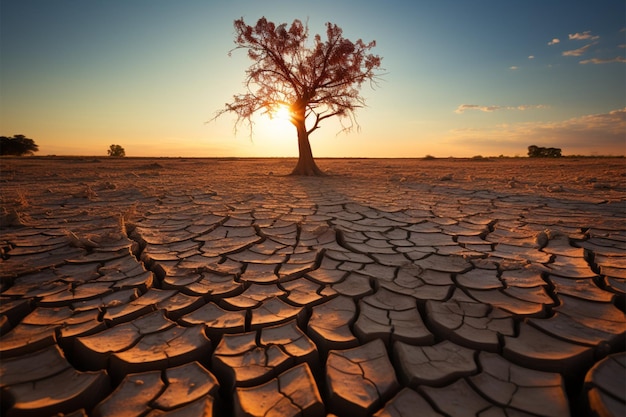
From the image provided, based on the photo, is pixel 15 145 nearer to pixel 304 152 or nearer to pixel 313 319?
pixel 304 152

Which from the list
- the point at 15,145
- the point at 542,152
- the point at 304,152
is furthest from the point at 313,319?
the point at 15,145

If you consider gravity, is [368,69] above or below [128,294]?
above

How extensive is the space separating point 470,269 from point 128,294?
2.14 m

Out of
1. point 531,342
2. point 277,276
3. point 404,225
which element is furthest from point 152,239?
point 531,342

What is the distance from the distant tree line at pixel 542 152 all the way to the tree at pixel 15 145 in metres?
37.6

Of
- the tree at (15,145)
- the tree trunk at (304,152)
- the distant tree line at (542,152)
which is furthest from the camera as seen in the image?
the tree at (15,145)

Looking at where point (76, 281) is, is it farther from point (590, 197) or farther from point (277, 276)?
point (590, 197)

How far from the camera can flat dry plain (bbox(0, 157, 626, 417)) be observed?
1.03 meters

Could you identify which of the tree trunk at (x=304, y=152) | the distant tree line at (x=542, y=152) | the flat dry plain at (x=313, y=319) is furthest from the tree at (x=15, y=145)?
the distant tree line at (x=542, y=152)

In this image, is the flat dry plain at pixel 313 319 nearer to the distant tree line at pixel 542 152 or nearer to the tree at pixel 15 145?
the distant tree line at pixel 542 152

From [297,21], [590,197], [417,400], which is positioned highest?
[297,21]

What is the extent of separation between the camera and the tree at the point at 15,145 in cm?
2342

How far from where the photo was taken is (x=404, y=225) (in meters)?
3.06

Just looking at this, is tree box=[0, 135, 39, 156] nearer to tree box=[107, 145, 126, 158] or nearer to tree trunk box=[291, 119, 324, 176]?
tree box=[107, 145, 126, 158]
